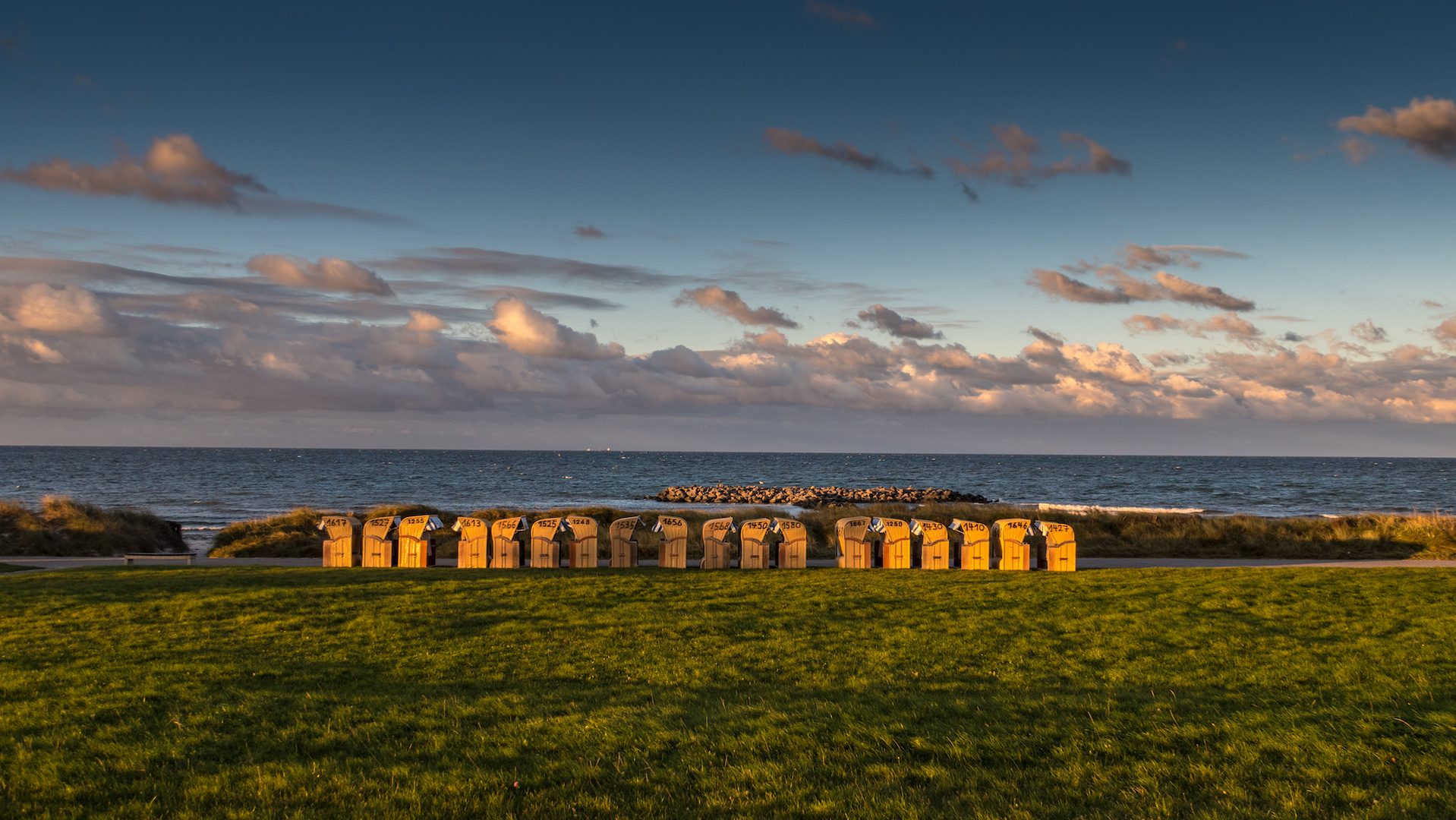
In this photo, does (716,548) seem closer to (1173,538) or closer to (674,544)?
(674,544)

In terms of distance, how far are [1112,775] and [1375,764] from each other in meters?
1.89

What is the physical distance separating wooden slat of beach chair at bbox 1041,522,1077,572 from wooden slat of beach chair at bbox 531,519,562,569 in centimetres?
1025

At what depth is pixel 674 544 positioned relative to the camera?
17578 millimetres

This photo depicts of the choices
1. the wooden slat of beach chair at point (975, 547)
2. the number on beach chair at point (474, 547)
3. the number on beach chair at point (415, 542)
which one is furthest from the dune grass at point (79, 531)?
the wooden slat of beach chair at point (975, 547)

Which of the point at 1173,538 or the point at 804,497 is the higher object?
the point at 1173,538

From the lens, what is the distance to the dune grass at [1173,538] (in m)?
23.4

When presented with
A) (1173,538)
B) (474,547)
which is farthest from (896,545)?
(1173,538)

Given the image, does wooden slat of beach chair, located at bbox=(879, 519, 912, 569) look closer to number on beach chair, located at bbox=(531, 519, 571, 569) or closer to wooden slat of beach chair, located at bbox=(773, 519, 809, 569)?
wooden slat of beach chair, located at bbox=(773, 519, 809, 569)

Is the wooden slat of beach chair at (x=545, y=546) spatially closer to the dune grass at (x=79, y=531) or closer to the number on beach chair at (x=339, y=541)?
the number on beach chair at (x=339, y=541)

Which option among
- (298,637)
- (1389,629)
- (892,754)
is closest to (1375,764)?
(892,754)

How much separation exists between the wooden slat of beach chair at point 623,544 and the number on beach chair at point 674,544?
0.58m

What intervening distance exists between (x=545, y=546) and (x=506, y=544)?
84 centimetres

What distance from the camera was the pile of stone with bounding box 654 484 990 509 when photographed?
6075 centimetres

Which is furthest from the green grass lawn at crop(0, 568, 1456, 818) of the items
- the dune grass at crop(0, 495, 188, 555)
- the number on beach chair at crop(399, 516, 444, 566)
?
the dune grass at crop(0, 495, 188, 555)
